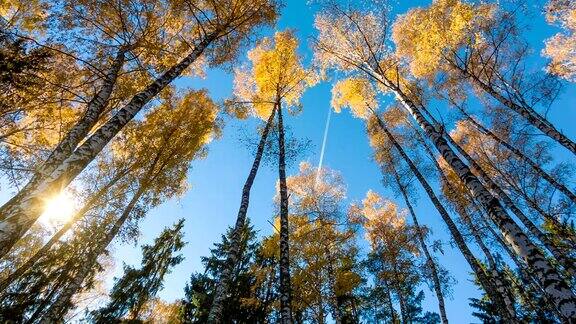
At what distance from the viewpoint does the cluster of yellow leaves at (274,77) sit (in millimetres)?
14523

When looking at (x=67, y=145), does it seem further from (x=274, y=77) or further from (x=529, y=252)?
(x=274, y=77)

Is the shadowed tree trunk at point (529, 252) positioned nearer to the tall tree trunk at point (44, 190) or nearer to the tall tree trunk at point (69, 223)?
the tall tree trunk at point (44, 190)

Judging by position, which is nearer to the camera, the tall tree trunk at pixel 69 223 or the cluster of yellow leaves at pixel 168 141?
the tall tree trunk at pixel 69 223

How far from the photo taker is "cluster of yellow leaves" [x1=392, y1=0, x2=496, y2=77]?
1214cm

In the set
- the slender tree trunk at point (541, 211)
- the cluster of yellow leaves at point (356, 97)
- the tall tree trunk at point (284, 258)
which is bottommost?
the tall tree trunk at point (284, 258)

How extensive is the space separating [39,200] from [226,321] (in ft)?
46.6

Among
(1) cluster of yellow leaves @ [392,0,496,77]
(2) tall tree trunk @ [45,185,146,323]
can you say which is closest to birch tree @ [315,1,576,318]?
(1) cluster of yellow leaves @ [392,0,496,77]

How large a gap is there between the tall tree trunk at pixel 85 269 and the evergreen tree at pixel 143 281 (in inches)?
262

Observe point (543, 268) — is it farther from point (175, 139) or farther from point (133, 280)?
point (133, 280)

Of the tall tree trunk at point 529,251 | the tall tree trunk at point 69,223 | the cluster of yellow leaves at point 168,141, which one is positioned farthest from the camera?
the cluster of yellow leaves at point 168,141

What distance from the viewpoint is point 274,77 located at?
14523 millimetres

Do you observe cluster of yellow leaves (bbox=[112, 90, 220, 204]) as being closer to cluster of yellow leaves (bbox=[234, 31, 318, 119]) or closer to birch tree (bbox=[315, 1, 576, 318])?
cluster of yellow leaves (bbox=[234, 31, 318, 119])

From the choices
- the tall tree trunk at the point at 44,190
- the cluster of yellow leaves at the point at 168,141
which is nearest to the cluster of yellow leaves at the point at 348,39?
the cluster of yellow leaves at the point at 168,141

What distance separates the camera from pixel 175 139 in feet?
44.3
